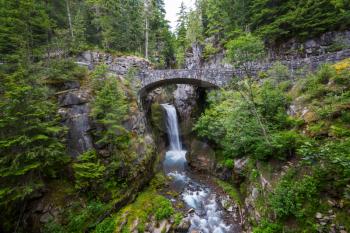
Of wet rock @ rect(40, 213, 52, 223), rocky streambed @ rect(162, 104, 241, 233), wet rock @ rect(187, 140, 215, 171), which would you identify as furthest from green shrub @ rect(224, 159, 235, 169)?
wet rock @ rect(40, 213, 52, 223)

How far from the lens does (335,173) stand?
6156 millimetres

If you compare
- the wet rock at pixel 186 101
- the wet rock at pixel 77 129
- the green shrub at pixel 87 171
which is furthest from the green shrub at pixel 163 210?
the wet rock at pixel 186 101

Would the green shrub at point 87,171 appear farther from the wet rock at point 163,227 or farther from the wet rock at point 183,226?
the wet rock at point 183,226

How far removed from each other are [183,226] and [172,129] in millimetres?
13880

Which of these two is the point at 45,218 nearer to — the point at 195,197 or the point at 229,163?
the point at 195,197

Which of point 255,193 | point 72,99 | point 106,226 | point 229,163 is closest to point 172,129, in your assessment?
point 229,163

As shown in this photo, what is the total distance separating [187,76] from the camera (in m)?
17.7

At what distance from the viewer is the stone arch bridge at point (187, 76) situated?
55.5ft

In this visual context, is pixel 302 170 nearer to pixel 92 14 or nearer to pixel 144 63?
pixel 144 63

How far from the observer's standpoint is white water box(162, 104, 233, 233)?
997 cm

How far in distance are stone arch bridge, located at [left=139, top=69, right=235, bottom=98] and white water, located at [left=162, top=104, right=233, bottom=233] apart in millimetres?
7862

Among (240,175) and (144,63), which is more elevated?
(144,63)

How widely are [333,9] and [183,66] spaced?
71.6 feet

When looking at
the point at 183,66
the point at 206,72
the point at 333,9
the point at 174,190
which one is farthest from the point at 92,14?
the point at 333,9
